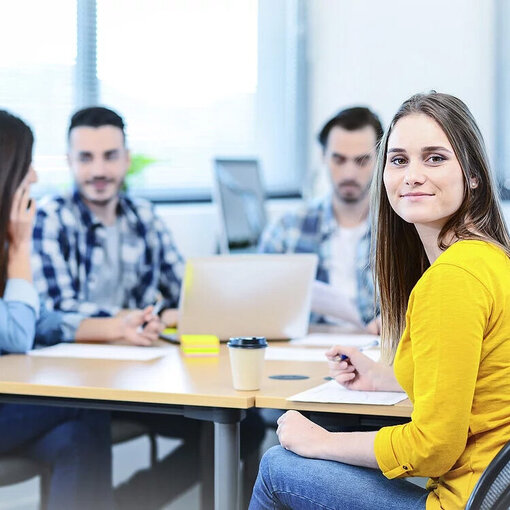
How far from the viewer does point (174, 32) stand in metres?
4.34

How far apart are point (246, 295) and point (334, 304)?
Answer: 1.61ft

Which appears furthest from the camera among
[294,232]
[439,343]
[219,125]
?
[219,125]

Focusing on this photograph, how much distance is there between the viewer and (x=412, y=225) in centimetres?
164

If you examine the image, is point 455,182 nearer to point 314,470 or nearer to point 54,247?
point 314,470

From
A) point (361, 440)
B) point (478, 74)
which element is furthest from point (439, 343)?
point (478, 74)

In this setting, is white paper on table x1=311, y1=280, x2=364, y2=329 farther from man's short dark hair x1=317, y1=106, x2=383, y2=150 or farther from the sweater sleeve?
the sweater sleeve

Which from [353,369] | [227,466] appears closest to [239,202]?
[353,369]

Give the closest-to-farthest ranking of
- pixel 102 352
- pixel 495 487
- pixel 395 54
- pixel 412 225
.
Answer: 1. pixel 495 487
2. pixel 412 225
3. pixel 102 352
4. pixel 395 54

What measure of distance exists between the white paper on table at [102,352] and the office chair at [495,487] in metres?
1.07

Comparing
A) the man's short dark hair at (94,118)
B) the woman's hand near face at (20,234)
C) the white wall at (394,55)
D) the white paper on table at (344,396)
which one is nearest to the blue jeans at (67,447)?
the woman's hand near face at (20,234)

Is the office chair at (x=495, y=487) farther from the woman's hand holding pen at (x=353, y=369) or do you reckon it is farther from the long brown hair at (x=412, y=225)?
the woman's hand holding pen at (x=353, y=369)

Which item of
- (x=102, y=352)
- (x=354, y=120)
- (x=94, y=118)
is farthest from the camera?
(x=354, y=120)

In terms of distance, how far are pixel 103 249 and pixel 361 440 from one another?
1.82m

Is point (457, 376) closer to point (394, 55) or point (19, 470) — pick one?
point (19, 470)
